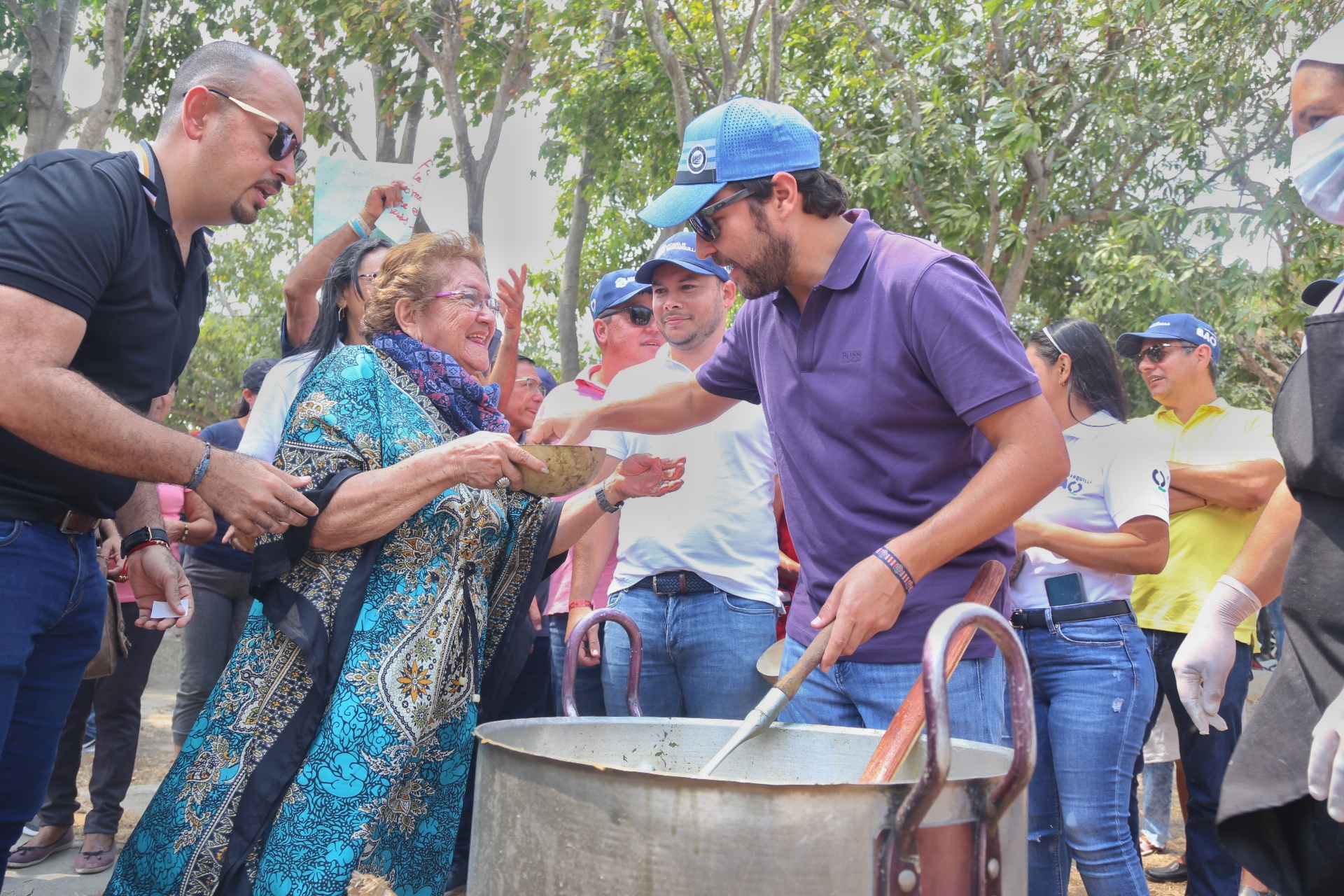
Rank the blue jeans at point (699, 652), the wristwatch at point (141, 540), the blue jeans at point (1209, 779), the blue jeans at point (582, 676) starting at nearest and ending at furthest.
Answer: the wristwatch at point (141, 540) → the blue jeans at point (699, 652) → the blue jeans at point (1209, 779) → the blue jeans at point (582, 676)

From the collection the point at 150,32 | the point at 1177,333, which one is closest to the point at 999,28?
the point at 1177,333

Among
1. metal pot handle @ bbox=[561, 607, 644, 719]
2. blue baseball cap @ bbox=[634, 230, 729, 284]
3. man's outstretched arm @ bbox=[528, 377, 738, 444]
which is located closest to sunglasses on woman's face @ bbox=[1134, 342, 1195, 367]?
blue baseball cap @ bbox=[634, 230, 729, 284]

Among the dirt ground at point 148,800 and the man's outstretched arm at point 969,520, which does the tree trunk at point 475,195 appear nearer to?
the dirt ground at point 148,800

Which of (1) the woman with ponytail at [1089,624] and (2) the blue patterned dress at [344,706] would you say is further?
(1) the woman with ponytail at [1089,624]

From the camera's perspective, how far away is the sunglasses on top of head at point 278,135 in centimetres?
234

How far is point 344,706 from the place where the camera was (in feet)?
7.36

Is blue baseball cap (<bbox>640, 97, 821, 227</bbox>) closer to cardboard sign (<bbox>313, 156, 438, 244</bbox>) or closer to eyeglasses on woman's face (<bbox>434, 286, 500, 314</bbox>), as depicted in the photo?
eyeglasses on woman's face (<bbox>434, 286, 500, 314</bbox>)

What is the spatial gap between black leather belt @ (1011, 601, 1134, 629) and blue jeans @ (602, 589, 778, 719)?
71 centimetres

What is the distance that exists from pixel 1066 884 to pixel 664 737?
5.96 feet

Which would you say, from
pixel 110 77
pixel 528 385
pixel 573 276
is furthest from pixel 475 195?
pixel 528 385

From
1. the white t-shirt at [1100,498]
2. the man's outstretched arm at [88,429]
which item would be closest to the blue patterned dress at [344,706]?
the man's outstretched arm at [88,429]

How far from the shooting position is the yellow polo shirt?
385 centimetres

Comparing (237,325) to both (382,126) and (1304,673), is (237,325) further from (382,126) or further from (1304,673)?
(1304,673)

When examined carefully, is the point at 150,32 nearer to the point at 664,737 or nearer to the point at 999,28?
the point at 999,28
